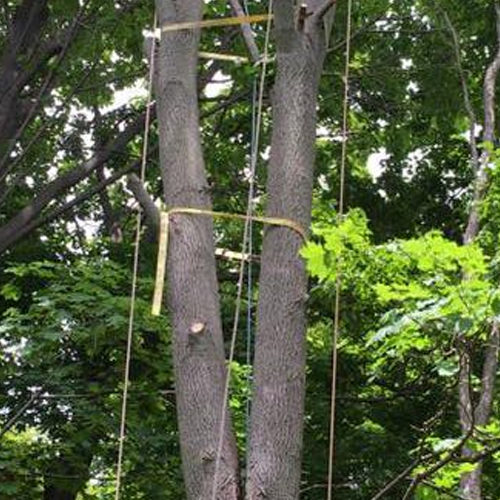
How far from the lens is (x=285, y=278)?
130 inches

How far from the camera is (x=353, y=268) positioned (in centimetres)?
371

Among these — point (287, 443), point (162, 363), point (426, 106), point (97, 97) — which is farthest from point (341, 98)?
point (287, 443)

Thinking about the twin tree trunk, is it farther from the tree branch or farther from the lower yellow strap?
the tree branch

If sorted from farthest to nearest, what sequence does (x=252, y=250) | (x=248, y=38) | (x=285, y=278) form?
(x=252, y=250) → (x=248, y=38) → (x=285, y=278)

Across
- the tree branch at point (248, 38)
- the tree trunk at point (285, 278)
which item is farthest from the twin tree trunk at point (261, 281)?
the tree branch at point (248, 38)

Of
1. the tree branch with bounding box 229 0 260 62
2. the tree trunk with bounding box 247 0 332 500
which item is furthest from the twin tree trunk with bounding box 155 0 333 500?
the tree branch with bounding box 229 0 260 62

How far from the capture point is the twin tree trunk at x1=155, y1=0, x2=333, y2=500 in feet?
9.96

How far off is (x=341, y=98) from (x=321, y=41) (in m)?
2.94

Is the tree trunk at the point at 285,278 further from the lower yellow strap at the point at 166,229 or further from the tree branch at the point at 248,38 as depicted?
the tree branch at the point at 248,38

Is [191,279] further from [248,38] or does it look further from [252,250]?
[252,250]

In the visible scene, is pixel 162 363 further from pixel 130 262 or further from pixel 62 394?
pixel 130 262

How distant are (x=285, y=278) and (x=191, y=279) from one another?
351mm

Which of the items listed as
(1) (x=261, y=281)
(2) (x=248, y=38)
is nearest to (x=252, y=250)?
(2) (x=248, y=38)

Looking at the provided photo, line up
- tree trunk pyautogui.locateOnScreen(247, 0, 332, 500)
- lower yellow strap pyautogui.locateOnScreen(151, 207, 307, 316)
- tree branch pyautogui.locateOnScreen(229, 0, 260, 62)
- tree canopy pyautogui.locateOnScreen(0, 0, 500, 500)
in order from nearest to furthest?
tree trunk pyautogui.locateOnScreen(247, 0, 332, 500)
lower yellow strap pyautogui.locateOnScreen(151, 207, 307, 316)
tree canopy pyautogui.locateOnScreen(0, 0, 500, 500)
tree branch pyautogui.locateOnScreen(229, 0, 260, 62)
